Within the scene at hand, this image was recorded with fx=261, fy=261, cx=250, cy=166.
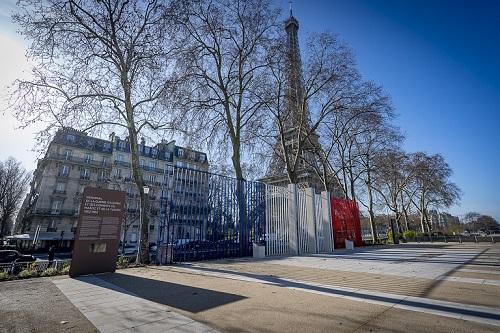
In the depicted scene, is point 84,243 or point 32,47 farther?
point 32,47

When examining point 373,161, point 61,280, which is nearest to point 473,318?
point 61,280

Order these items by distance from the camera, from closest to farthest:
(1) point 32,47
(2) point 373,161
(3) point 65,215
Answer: (1) point 32,47, (2) point 373,161, (3) point 65,215

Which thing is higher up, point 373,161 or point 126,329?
point 373,161

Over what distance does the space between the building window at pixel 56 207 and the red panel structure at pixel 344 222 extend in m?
44.0

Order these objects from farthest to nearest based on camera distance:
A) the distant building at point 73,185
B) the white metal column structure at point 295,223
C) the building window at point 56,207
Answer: the building window at point 56,207 → the distant building at point 73,185 → the white metal column structure at point 295,223

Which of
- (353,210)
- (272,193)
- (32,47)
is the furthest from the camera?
(353,210)

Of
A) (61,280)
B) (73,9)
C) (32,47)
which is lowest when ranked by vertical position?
(61,280)

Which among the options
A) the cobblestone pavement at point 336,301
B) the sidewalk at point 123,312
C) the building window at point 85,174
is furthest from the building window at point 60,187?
the sidewalk at point 123,312

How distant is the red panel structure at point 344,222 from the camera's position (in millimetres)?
20906

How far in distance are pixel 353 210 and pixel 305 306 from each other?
72.8ft

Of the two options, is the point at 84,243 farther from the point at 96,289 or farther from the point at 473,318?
the point at 473,318

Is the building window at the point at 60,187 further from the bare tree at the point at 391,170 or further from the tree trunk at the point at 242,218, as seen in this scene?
the bare tree at the point at 391,170

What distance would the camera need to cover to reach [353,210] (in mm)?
24500

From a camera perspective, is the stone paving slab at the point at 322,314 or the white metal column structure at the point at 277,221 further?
the white metal column structure at the point at 277,221
